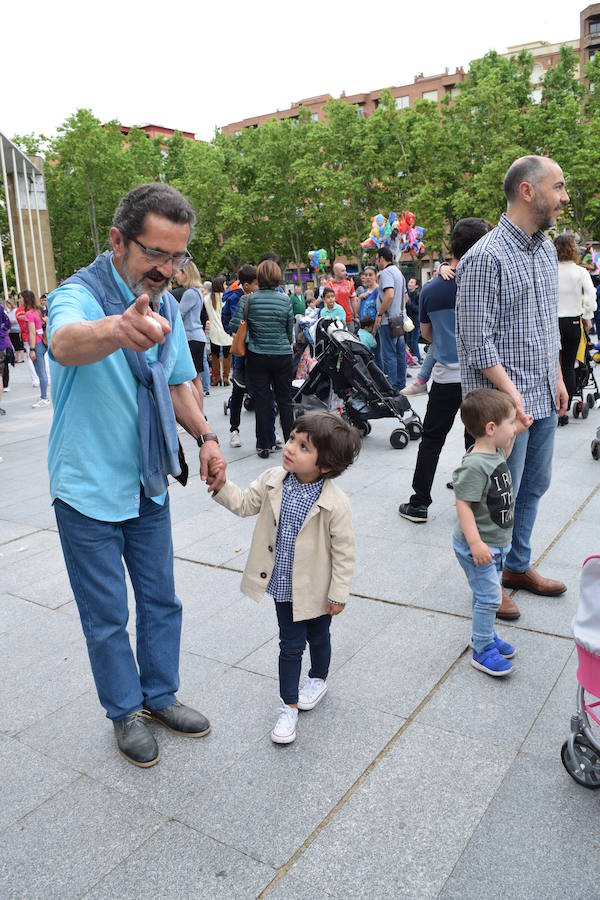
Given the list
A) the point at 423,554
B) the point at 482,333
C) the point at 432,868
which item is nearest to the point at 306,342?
the point at 423,554

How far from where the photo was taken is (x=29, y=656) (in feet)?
11.4

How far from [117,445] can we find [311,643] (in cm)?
111

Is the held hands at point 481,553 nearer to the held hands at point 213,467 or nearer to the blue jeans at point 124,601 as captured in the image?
the held hands at point 213,467

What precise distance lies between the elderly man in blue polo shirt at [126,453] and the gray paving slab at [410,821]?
0.74 meters

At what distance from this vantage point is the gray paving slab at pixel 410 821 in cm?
202

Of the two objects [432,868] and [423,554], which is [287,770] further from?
[423,554]

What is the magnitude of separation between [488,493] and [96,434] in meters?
1.65

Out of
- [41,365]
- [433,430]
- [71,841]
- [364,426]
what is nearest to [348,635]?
[71,841]

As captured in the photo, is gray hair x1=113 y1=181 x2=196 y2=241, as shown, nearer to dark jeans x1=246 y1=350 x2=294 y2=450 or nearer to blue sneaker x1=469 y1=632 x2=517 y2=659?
blue sneaker x1=469 y1=632 x2=517 y2=659

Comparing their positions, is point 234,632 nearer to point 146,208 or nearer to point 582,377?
point 146,208

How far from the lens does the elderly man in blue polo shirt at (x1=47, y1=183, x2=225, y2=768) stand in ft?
7.30

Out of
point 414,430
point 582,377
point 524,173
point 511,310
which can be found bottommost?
point 414,430

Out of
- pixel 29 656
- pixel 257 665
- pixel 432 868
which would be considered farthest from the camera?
pixel 29 656

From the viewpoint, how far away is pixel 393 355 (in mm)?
10250
